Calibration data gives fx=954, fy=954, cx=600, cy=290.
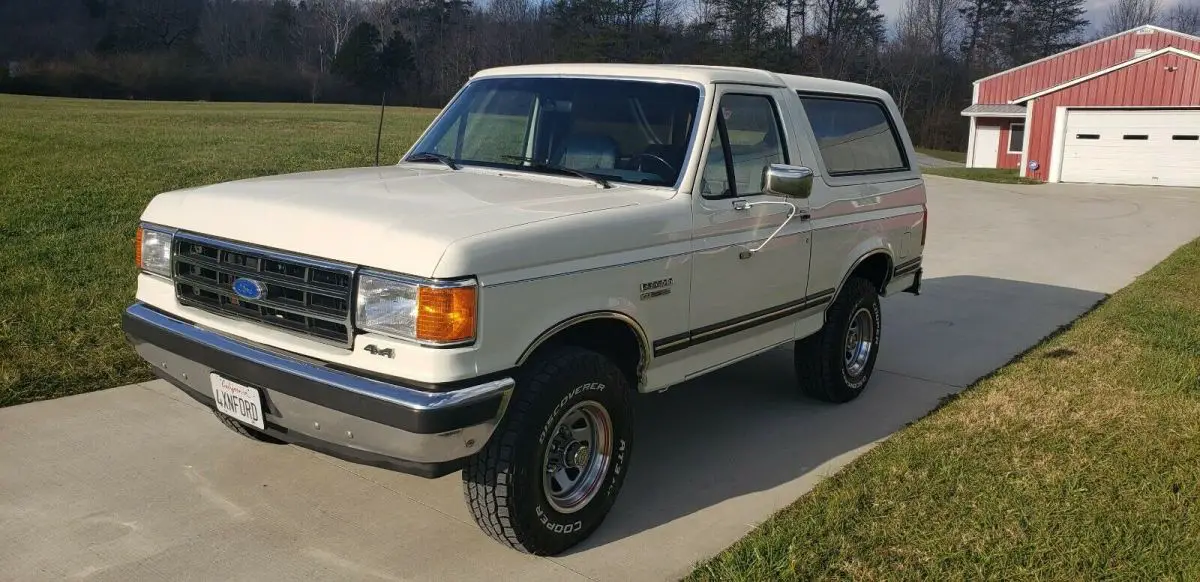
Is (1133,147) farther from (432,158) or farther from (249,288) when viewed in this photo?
(249,288)

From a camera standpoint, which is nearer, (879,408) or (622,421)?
(622,421)

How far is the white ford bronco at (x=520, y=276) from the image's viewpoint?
336cm

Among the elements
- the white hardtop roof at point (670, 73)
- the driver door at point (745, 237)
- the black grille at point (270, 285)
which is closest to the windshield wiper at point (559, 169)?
the driver door at point (745, 237)

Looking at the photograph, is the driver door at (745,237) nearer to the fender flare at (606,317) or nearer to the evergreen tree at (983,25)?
the fender flare at (606,317)

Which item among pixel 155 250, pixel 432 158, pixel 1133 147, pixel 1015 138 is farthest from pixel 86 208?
pixel 1015 138

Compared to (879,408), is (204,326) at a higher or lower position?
higher

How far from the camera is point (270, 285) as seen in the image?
3658 millimetres

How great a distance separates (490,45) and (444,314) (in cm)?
7883

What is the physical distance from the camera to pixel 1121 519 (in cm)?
421

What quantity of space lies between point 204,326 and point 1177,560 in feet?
13.4

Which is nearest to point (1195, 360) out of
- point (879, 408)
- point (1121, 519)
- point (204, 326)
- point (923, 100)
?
point (879, 408)

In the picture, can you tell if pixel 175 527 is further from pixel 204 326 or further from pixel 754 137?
pixel 754 137

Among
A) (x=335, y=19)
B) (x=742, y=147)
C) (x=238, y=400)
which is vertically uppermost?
(x=335, y=19)

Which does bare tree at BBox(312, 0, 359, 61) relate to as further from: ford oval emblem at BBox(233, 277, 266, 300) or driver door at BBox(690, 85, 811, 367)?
ford oval emblem at BBox(233, 277, 266, 300)
